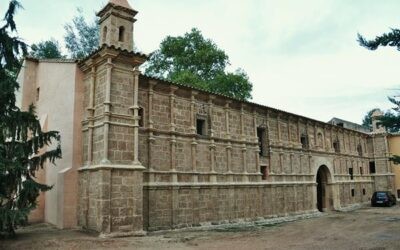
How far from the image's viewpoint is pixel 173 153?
15.2m

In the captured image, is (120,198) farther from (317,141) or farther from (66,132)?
(317,141)

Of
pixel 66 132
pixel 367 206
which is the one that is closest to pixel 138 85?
pixel 66 132

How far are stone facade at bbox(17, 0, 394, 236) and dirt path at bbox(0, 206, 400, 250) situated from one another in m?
0.91

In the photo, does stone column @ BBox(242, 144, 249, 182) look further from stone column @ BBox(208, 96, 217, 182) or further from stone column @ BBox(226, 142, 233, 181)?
stone column @ BBox(208, 96, 217, 182)

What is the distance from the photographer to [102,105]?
1273 cm

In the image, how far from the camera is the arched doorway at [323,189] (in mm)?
26203

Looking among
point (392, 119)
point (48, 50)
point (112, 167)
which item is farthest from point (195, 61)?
point (392, 119)

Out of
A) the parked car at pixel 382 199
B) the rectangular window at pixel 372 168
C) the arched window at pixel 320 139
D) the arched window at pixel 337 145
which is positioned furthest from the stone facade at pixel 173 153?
the rectangular window at pixel 372 168

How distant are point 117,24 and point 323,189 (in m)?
19.9

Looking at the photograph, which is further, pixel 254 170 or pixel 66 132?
pixel 254 170

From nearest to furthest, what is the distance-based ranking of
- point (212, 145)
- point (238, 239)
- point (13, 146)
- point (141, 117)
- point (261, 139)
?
point (13, 146), point (238, 239), point (141, 117), point (212, 145), point (261, 139)

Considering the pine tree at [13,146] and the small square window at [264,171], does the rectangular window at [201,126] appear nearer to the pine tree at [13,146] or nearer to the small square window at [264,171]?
the small square window at [264,171]

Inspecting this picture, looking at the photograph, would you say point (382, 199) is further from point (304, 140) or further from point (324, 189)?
point (304, 140)

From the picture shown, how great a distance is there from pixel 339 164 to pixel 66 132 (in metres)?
21.6
